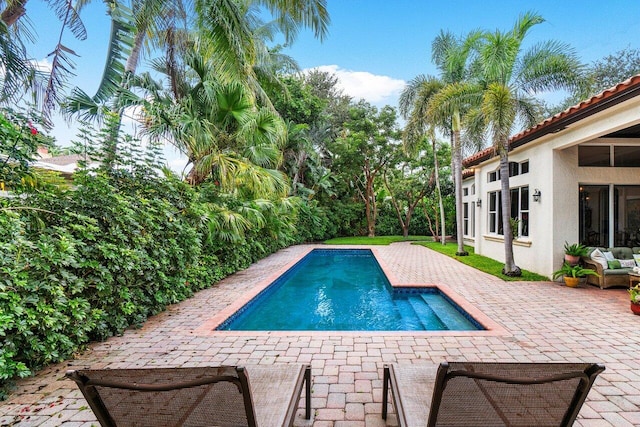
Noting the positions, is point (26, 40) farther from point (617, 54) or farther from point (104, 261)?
point (617, 54)

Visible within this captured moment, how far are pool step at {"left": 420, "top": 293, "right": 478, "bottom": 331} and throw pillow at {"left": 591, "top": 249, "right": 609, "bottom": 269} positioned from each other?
3.94m

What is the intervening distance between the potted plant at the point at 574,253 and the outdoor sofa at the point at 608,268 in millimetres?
132

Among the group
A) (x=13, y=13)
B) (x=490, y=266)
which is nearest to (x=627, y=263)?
(x=490, y=266)

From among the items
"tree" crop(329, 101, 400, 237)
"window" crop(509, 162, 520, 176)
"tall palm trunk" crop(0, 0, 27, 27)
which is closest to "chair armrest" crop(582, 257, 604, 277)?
"window" crop(509, 162, 520, 176)

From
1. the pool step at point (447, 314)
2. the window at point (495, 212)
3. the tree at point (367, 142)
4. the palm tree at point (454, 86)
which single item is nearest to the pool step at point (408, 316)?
the pool step at point (447, 314)

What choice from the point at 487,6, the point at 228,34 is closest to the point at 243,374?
the point at 228,34

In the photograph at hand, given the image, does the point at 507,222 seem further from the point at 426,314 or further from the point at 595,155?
the point at 426,314

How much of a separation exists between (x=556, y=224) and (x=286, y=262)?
894 centimetres

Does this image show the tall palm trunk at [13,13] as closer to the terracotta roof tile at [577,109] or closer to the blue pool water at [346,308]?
the blue pool water at [346,308]

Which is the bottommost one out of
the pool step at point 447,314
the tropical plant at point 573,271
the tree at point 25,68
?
the pool step at point 447,314

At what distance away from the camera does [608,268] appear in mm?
7922

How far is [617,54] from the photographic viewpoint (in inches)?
930

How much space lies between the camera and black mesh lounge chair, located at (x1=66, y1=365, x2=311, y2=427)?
5.50 feet

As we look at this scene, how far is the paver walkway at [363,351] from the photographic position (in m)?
3.07
